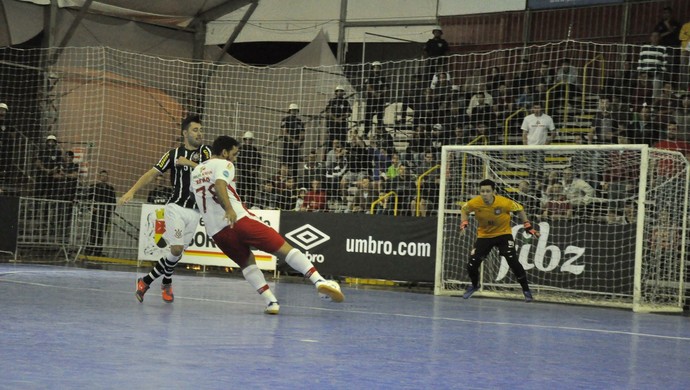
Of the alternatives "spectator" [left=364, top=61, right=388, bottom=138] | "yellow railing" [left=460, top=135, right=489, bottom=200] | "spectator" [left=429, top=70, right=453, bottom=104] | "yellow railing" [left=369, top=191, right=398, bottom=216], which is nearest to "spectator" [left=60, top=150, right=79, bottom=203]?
"spectator" [left=364, top=61, right=388, bottom=138]

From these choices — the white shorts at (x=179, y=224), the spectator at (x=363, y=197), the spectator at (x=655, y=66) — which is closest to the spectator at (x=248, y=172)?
the spectator at (x=363, y=197)

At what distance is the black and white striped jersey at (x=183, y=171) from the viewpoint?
41.8 feet

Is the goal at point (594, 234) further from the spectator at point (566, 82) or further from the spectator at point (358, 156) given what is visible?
the spectator at point (358, 156)

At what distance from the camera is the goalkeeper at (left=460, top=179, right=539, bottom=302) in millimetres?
17375

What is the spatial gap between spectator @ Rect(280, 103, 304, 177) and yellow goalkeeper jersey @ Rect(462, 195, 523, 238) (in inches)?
318

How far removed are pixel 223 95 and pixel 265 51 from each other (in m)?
3.32

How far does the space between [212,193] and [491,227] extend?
7.44 meters

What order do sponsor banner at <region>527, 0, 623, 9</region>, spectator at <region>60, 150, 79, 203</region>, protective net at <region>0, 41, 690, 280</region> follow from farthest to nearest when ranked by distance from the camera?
sponsor banner at <region>527, 0, 623, 9</region> < spectator at <region>60, 150, 79, 203</region> < protective net at <region>0, 41, 690, 280</region>

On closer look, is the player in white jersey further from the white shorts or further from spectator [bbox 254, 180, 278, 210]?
spectator [bbox 254, 180, 278, 210]

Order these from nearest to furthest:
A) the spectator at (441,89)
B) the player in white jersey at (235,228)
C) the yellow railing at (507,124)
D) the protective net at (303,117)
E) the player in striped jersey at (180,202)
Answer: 1. the player in white jersey at (235,228)
2. the player in striped jersey at (180,202)
3. the protective net at (303,117)
4. the yellow railing at (507,124)
5. the spectator at (441,89)

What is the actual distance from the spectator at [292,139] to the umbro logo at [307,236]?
372cm

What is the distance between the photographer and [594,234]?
1806cm

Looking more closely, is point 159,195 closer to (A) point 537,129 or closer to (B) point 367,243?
(B) point 367,243

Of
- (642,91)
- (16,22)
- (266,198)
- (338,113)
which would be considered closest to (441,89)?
(338,113)
